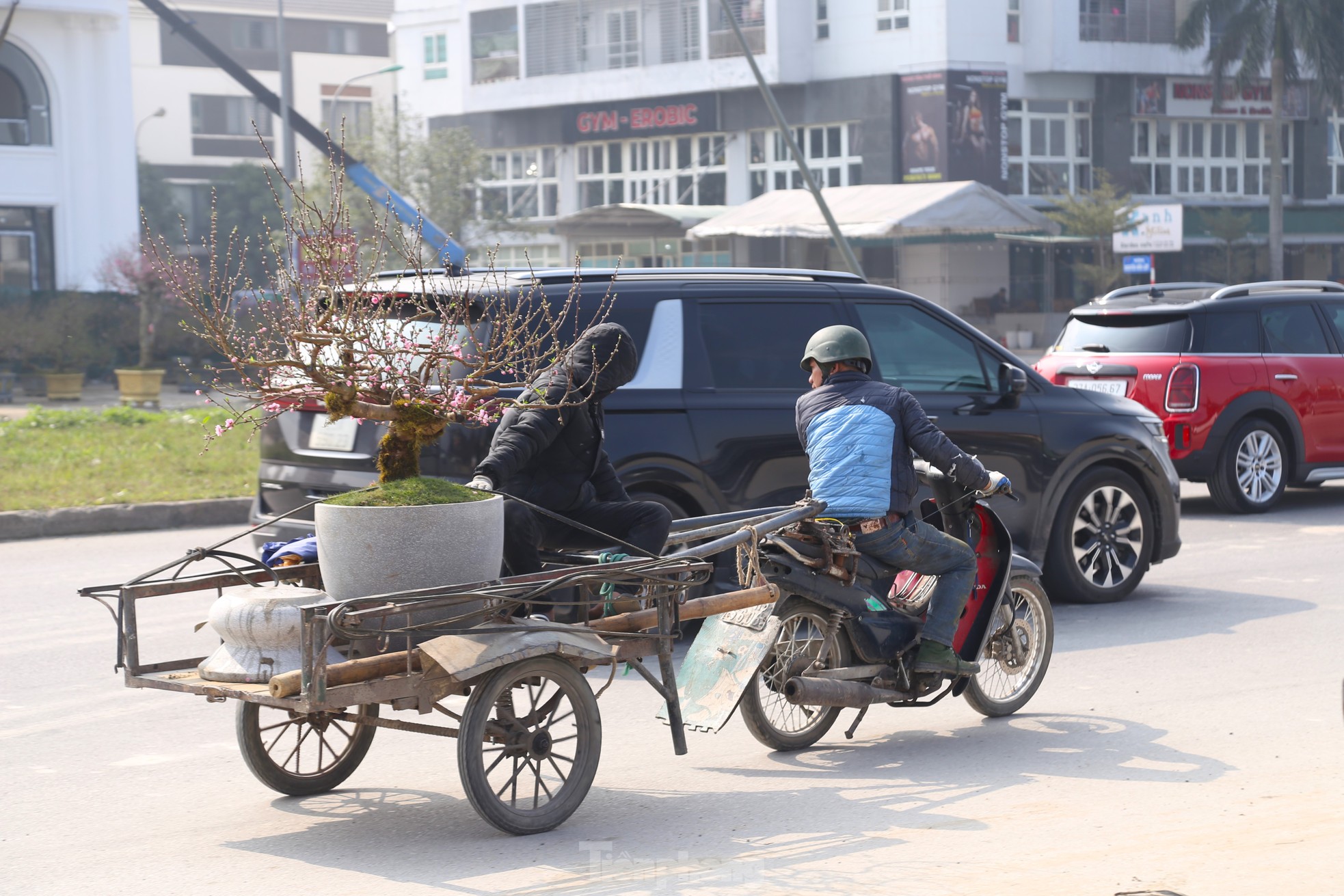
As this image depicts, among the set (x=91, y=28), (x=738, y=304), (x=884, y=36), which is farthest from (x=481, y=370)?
(x=884, y=36)

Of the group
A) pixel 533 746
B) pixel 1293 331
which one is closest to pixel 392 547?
pixel 533 746

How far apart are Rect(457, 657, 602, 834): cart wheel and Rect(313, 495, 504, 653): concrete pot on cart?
0.32 metres

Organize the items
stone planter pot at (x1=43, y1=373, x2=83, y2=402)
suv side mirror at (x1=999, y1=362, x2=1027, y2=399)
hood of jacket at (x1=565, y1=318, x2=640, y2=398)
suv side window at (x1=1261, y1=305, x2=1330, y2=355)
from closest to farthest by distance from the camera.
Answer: hood of jacket at (x1=565, y1=318, x2=640, y2=398) < suv side mirror at (x1=999, y1=362, x2=1027, y2=399) < suv side window at (x1=1261, y1=305, x2=1330, y2=355) < stone planter pot at (x1=43, y1=373, x2=83, y2=402)

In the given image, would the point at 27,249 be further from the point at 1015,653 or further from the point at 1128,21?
the point at 1015,653

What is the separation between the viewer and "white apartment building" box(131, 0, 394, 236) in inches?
3162

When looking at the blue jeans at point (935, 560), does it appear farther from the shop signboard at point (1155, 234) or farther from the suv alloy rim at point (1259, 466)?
the shop signboard at point (1155, 234)

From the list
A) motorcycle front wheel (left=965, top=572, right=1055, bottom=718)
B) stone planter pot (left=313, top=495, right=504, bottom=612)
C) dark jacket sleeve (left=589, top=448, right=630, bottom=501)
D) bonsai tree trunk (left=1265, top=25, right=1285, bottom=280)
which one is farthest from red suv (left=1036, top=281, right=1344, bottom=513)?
bonsai tree trunk (left=1265, top=25, right=1285, bottom=280)

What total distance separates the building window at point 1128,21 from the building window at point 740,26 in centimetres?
1082

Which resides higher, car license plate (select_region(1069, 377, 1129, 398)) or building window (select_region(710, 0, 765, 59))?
building window (select_region(710, 0, 765, 59))

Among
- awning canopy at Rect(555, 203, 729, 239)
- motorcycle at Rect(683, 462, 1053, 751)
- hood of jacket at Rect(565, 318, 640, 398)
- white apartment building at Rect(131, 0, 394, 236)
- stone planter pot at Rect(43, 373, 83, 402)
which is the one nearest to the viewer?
motorcycle at Rect(683, 462, 1053, 751)

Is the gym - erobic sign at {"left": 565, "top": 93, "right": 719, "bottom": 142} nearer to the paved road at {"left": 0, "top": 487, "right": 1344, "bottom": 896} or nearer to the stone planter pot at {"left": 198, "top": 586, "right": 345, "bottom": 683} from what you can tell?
the paved road at {"left": 0, "top": 487, "right": 1344, "bottom": 896}

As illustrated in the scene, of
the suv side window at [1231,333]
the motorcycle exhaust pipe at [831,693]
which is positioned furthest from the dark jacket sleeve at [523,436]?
the suv side window at [1231,333]

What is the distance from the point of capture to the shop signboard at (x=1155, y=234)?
140ft

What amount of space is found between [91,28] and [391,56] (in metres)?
48.7
